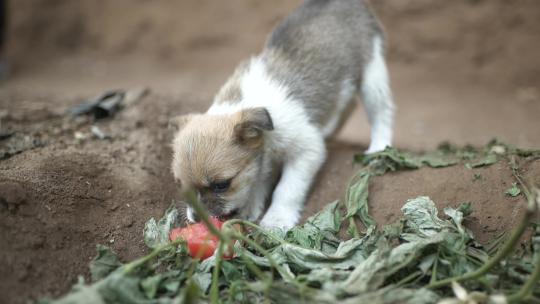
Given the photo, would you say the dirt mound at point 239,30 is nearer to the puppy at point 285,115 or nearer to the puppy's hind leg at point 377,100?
the puppy at point 285,115

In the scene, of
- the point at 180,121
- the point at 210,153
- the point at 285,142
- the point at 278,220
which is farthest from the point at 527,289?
the point at 180,121

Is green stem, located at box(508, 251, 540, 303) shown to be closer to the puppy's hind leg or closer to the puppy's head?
the puppy's head

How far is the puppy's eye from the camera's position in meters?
4.79

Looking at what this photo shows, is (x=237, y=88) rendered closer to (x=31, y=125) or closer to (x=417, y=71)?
(x=31, y=125)

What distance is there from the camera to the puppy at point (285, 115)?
15.9 feet

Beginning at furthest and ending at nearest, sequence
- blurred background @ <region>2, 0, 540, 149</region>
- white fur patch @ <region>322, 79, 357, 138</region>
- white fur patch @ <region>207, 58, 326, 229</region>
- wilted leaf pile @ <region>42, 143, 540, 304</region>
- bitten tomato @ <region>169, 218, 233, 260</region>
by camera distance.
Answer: blurred background @ <region>2, 0, 540, 149</region> → white fur patch @ <region>322, 79, 357, 138</region> → white fur patch @ <region>207, 58, 326, 229</region> → bitten tomato @ <region>169, 218, 233, 260</region> → wilted leaf pile @ <region>42, 143, 540, 304</region>

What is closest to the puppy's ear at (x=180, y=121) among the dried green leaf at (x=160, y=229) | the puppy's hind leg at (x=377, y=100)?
the dried green leaf at (x=160, y=229)

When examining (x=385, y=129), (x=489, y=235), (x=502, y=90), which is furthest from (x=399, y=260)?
(x=502, y=90)

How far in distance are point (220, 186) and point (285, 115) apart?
1241 millimetres

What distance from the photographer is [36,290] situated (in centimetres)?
375

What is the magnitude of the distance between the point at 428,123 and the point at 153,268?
733cm

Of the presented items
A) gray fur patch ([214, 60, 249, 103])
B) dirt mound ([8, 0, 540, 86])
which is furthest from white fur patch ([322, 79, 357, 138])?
dirt mound ([8, 0, 540, 86])

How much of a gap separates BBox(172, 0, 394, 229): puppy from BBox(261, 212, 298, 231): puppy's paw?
0.01 m

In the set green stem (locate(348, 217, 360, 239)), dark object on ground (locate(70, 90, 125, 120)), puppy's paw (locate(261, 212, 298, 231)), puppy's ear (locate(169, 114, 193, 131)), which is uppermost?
puppy's ear (locate(169, 114, 193, 131))
